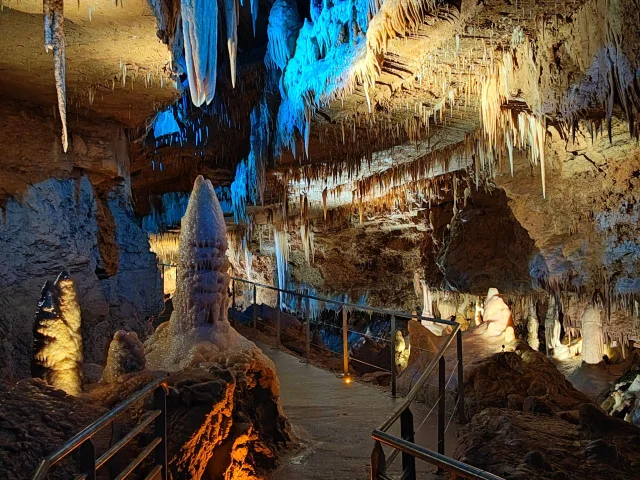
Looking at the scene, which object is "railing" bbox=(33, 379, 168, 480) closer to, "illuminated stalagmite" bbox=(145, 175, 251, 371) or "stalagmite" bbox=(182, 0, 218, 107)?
"illuminated stalagmite" bbox=(145, 175, 251, 371)

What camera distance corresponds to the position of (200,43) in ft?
20.9

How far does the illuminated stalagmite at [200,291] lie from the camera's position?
5.18m

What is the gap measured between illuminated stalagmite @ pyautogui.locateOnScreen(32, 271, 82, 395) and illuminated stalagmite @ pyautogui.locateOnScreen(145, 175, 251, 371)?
0.67 metres

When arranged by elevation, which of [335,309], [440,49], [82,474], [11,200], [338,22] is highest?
A: [338,22]

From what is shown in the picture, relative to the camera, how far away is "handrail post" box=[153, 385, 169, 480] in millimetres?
3117

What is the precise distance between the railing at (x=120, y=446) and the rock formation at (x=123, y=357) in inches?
51.1

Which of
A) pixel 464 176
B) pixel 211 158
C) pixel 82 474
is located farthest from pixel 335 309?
pixel 82 474

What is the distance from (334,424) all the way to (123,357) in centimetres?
216

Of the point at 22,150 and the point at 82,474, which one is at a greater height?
the point at 22,150

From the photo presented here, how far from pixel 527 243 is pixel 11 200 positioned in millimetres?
11101

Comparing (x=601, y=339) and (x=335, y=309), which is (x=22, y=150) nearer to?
(x=601, y=339)

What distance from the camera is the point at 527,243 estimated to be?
44.5 ft

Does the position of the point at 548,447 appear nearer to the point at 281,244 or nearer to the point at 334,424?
the point at 334,424

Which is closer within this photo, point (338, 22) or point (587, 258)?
point (338, 22)
